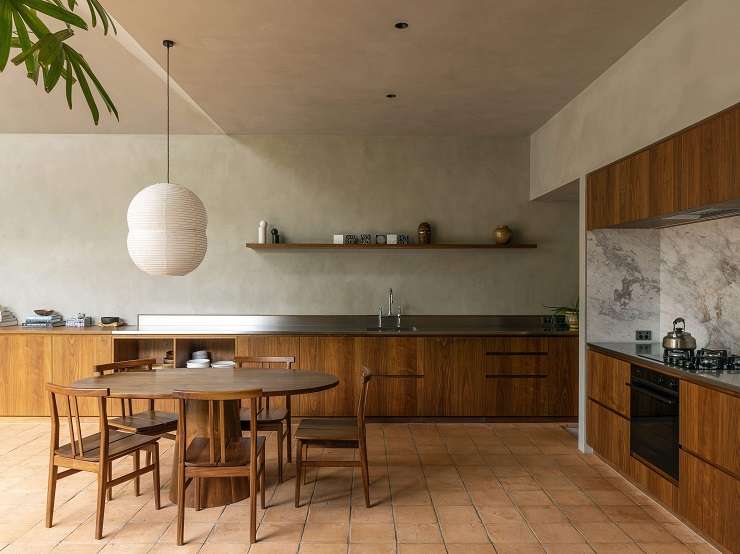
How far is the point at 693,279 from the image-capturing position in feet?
13.7

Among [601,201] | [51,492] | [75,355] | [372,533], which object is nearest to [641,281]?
[601,201]

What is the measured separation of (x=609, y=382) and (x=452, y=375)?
1.66m

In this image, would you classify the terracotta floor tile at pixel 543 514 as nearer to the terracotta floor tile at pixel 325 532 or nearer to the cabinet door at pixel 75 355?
the terracotta floor tile at pixel 325 532

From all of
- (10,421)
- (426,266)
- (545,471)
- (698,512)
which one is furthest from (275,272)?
(698,512)

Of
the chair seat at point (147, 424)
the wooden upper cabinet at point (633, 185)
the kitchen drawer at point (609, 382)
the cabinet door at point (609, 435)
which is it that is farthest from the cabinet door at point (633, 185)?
the chair seat at point (147, 424)

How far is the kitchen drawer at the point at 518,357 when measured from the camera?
5531 mm

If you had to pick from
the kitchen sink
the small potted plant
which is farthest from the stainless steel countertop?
the small potted plant

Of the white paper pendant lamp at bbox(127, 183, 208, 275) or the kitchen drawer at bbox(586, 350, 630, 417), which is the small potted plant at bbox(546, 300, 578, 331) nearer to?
the kitchen drawer at bbox(586, 350, 630, 417)

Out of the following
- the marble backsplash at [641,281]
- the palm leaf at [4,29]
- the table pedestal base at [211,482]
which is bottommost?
the table pedestal base at [211,482]

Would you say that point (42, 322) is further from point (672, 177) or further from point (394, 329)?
point (672, 177)

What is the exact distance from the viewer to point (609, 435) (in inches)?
165

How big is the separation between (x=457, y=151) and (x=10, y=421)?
16.7ft

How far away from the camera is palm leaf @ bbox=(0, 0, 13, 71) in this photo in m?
0.73

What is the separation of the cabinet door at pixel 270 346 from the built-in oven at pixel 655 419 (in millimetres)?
2959
